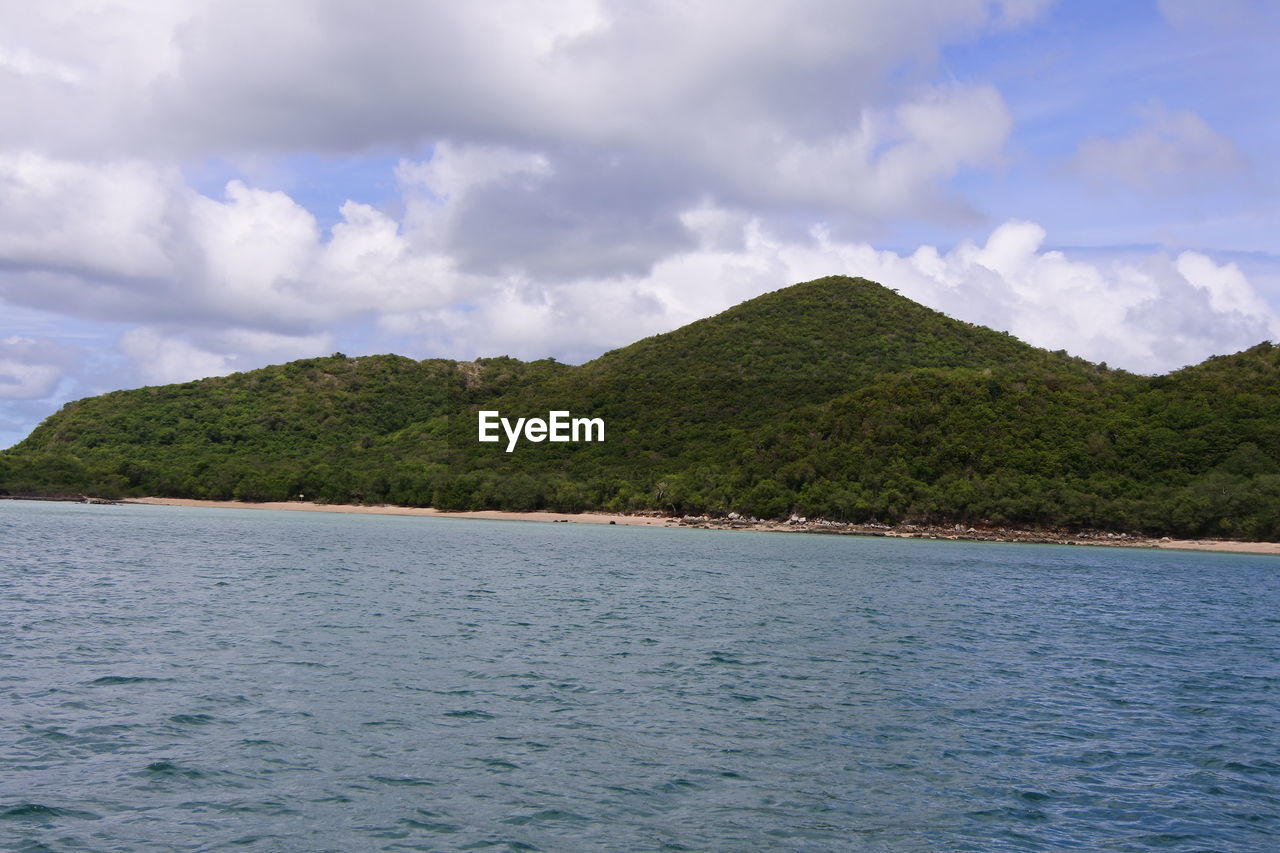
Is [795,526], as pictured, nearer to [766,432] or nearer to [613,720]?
[766,432]

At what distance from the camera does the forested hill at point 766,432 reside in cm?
10275

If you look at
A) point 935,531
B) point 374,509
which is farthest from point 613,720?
point 374,509

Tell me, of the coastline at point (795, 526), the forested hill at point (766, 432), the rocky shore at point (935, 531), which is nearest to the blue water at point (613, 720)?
the coastline at point (795, 526)

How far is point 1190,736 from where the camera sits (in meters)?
18.7

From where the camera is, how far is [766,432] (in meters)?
125

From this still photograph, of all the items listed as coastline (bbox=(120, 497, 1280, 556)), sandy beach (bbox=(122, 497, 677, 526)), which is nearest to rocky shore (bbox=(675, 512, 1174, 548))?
coastline (bbox=(120, 497, 1280, 556))

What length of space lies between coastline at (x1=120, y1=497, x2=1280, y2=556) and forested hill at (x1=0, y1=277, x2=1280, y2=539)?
154cm

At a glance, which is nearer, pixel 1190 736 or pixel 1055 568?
pixel 1190 736

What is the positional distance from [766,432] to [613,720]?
108 metres

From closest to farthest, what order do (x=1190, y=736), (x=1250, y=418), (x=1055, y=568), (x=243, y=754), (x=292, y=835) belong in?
1. (x=292, y=835)
2. (x=243, y=754)
3. (x=1190, y=736)
4. (x=1055, y=568)
5. (x=1250, y=418)

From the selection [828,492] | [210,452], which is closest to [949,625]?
[828,492]

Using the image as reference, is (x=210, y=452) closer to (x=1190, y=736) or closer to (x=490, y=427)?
(x=490, y=427)

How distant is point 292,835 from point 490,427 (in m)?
144

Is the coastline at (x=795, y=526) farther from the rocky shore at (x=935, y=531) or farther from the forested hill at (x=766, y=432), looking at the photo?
the forested hill at (x=766, y=432)
